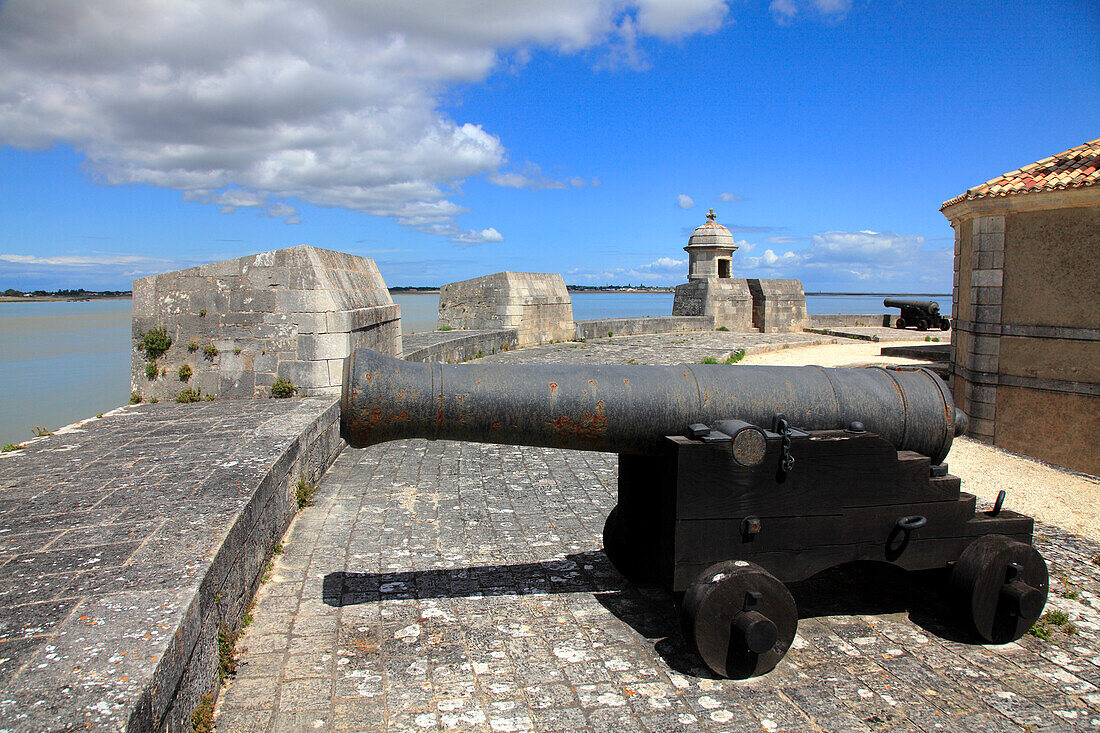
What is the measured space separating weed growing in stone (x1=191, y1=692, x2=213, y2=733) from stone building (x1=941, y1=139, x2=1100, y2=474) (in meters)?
9.64

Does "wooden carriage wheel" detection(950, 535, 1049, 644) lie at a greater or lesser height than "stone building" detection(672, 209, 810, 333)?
lesser

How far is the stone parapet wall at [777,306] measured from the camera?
23.8 meters

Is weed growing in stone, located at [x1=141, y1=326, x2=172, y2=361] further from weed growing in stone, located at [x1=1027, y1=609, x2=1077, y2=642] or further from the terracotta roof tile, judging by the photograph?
the terracotta roof tile

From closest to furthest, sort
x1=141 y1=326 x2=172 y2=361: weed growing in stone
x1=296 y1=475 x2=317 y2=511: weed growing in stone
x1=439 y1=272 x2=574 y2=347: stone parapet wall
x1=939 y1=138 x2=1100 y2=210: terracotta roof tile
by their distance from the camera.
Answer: x1=296 y1=475 x2=317 y2=511: weed growing in stone, x1=141 y1=326 x2=172 y2=361: weed growing in stone, x1=939 y1=138 x2=1100 y2=210: terracotta roof tile, x1=439 y1=272 x2=574 y2=347: stone parapet wall

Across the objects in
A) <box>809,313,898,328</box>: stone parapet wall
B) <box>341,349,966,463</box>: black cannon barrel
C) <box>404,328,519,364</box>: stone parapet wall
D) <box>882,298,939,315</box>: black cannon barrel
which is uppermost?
<box>882,298,939,315</box>: black cannon barrel

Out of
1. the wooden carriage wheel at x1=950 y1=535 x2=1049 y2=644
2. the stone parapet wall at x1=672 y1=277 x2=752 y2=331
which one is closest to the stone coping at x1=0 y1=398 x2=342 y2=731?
the wooden carriage wheel at x1=950 y1=535 x2=1049 y2=644

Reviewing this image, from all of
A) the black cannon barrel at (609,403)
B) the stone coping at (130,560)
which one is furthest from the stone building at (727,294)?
the black cannon barrel at (609,403)

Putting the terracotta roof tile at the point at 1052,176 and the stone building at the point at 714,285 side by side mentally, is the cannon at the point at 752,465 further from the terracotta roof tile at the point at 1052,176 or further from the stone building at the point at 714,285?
the stone building at the point at 714,285

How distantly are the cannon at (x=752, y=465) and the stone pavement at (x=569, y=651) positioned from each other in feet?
0.80

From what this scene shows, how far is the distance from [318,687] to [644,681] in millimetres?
1317

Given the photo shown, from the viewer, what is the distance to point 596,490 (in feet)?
18.9

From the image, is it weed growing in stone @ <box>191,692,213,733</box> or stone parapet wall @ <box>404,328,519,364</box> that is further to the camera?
stone parapet wall @ <box>404,328,519,364</box>

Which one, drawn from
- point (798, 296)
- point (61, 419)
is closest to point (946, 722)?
point (61, 419)

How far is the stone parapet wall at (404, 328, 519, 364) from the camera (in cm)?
1061
